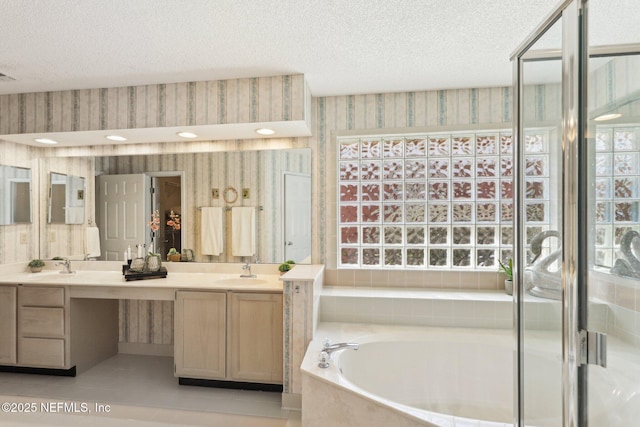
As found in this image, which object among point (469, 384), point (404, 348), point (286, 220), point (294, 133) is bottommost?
point (469, 384)

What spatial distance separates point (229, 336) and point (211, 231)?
3.38 ft

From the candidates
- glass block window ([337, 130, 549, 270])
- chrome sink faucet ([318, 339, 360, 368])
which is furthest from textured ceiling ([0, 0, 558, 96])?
chrome sink faucet ([318, 339, 360, 368])

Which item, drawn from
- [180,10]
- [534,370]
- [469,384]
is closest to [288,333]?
[469,384]

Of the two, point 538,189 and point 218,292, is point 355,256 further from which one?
point 538,189

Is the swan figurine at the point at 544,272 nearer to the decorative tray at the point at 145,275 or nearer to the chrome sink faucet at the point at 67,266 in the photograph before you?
the decorative tray at the point at 145,275

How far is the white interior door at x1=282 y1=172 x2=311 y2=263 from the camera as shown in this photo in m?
3.09

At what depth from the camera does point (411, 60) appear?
2391mm

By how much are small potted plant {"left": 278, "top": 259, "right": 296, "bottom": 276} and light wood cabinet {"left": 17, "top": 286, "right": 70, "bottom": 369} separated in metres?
1.73

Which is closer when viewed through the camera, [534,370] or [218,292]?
[534,370]

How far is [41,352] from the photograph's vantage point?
2762 millimetres

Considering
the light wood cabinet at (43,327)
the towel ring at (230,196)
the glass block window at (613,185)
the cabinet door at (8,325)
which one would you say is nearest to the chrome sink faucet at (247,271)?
the towel ring at (230,196)

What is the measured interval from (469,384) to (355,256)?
133 cm

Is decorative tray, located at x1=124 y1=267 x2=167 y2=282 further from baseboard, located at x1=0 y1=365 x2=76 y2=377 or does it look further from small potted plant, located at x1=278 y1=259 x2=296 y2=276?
small potted plant, located at x1=278 y1=259 x2=296 y2=276

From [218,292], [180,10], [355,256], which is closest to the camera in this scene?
[180,10]
